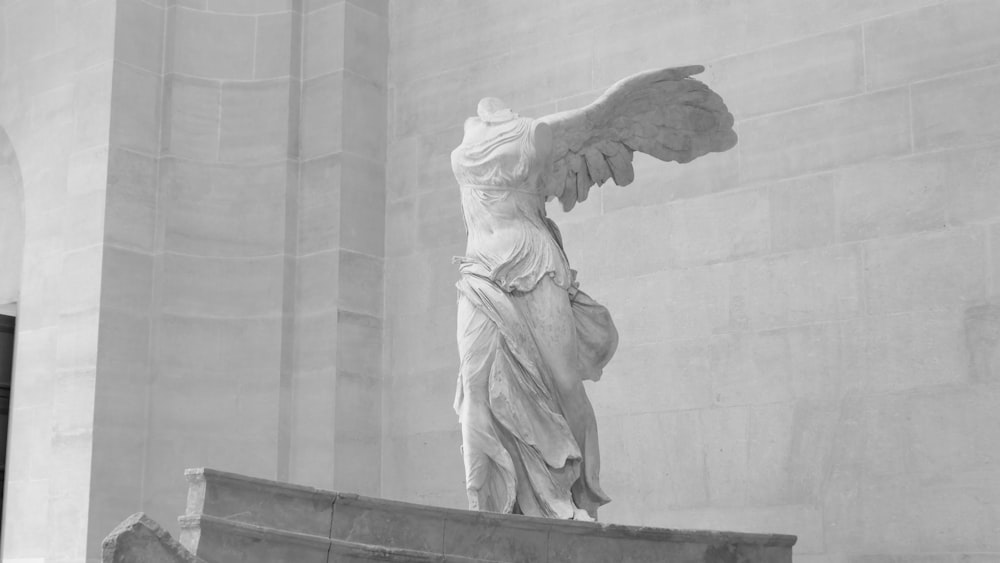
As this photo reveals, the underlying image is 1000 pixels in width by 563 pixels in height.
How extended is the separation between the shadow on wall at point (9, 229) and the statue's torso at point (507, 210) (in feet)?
19.0

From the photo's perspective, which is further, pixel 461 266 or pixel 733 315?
pixel 733 315

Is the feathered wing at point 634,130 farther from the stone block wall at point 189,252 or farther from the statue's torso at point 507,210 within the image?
the stone block wall at point 189,252

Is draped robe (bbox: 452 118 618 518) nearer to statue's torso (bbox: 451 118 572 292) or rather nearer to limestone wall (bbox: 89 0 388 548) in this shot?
statue's torso (bbox: 451 118 572 292)

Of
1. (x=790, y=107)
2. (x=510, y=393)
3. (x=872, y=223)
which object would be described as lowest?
(x=510, y=393)

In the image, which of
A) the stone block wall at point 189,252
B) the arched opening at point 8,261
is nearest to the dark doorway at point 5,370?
the arched opening at point 8,261

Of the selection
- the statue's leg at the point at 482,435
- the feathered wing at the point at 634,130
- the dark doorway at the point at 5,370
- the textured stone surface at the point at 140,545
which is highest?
the feathered wing at the point at 634,130

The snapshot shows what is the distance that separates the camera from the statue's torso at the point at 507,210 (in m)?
7.49

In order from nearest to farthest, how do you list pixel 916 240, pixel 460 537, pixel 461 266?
pixel 460 537 → pixel 461 266 → pixel 916 240

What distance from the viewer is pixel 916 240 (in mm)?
8914

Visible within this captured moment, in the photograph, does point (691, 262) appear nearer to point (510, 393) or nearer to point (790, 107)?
point (790, 107)

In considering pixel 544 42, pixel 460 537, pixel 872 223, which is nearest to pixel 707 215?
pixel 872 223

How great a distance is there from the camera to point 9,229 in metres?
12.5

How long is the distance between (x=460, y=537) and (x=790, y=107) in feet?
15.1

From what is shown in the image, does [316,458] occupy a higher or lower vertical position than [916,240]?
lower
